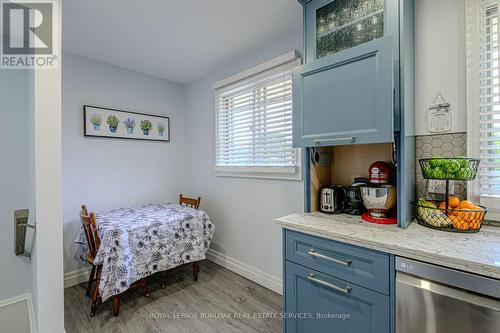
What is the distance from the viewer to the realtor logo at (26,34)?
155 centimetres

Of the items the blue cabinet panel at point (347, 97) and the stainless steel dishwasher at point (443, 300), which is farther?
the blue cabinet panel at point (347, 97)

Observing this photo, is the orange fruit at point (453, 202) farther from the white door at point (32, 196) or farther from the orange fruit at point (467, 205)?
the white door at point (32, 196)

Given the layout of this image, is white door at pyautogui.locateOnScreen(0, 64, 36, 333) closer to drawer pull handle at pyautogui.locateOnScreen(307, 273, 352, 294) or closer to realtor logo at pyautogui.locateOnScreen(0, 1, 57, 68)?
realtor logo at pyautogui.locateOnScreen(0, 1, 57, 68)

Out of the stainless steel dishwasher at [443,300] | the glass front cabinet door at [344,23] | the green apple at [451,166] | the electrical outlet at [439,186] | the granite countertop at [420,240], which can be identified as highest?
the glass front cabinet door at [344,23]

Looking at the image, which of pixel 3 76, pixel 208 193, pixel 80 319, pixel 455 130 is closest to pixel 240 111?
pixel 208 193

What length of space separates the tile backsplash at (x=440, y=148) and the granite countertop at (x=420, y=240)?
0.25 meters

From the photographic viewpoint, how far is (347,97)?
1.40 metres

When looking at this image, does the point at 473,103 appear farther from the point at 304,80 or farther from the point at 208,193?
the point at 208,193

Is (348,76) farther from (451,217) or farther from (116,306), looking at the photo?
(116,306)

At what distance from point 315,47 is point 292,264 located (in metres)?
1.48

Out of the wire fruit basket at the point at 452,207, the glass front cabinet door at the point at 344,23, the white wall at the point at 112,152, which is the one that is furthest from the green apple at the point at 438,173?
the white wall at the point at 112,152

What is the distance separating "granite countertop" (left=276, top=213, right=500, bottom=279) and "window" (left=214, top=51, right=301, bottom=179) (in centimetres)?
87

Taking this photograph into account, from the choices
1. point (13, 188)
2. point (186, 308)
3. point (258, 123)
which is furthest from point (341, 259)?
point (13, 188)

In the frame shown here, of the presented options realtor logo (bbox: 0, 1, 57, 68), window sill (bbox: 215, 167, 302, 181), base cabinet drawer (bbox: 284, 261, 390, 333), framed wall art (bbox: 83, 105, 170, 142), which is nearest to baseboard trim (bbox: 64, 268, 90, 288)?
framed wall art (bbox: 83, 105, 170, 142)
